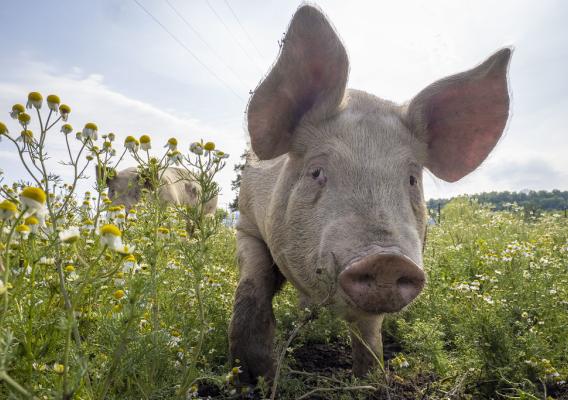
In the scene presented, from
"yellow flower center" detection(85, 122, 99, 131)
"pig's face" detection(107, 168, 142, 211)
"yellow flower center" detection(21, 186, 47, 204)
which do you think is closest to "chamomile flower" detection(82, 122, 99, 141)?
"yellow flower center" detection(85, 122, 99, 131)

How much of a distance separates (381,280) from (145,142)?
4.90 ft

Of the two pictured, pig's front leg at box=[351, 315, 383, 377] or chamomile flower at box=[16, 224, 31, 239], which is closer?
chamomile flower at box=[16, 224, 31, 239]

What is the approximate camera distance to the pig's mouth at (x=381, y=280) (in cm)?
189

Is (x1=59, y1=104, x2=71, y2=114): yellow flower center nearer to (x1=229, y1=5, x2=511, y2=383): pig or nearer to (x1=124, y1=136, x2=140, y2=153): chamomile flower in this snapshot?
(x1=124, y1=136, x2=140, y2=153): chamomile flower

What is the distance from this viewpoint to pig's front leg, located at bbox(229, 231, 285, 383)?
282 cm

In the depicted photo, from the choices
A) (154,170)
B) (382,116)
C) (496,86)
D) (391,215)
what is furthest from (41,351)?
(496,86)

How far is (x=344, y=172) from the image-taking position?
2.40 metres

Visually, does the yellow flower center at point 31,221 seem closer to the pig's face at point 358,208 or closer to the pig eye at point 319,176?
the pig's face at point 358,208

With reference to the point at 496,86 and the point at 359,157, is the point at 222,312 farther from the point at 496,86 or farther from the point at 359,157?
the point at 496,86

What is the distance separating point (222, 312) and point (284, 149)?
1.35m

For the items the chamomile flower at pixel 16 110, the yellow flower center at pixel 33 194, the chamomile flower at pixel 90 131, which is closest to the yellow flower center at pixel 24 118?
the chamomile flower at pixel 16 110

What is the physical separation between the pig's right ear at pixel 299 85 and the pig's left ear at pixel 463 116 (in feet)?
1.98

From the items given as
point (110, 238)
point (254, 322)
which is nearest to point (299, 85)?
point (254, 322)

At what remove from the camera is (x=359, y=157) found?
96.3 inches
